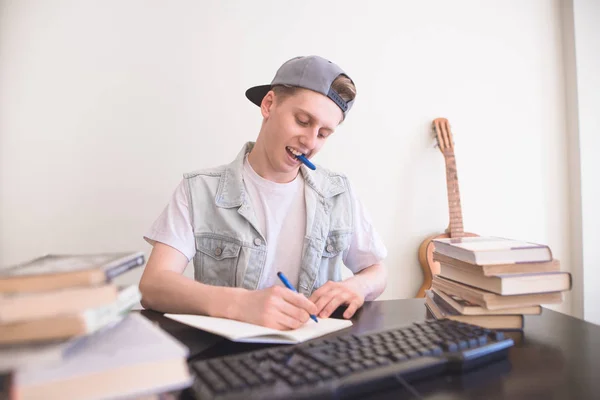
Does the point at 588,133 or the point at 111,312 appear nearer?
the point at 111,312

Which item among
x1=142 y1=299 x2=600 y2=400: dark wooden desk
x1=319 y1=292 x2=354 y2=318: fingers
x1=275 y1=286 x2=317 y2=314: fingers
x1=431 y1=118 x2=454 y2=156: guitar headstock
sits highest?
x1=431 y1=118 x2=454 y2=156: guitar headstock

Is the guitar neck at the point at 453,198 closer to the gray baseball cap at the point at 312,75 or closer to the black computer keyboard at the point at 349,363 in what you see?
the gray baseball cap at the point at 312,75

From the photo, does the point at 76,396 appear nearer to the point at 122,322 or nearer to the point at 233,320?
the point at 122,322

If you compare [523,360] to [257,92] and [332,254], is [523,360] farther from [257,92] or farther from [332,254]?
[257,92]

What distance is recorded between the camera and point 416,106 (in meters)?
1.94

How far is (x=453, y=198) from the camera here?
74.0 inches

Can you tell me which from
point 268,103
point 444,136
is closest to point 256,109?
point 268,103

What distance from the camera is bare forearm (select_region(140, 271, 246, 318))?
0.79 m

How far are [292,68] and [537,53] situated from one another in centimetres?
158

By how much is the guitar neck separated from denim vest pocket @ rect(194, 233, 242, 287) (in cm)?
111

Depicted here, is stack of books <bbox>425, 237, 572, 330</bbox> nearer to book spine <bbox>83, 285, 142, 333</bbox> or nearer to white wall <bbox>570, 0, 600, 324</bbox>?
book spine <bbox>83, 285, 142, 333</bbox>

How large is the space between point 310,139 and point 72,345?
85 cm

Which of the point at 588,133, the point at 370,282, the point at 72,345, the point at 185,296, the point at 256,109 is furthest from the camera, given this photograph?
the point at 588,133

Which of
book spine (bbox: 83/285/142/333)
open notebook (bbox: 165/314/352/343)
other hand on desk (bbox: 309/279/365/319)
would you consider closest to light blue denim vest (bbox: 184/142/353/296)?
other hand on desk (bbox: 309/279/365/319)
